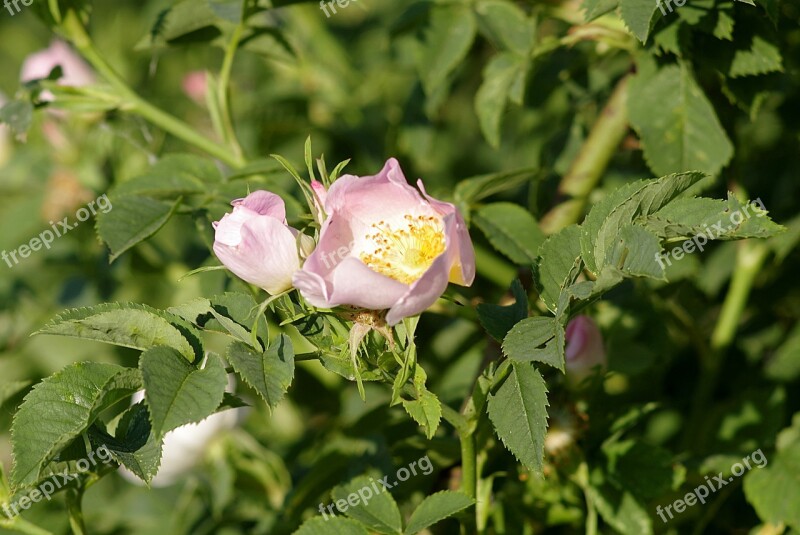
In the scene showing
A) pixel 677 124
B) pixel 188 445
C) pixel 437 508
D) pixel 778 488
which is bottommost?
pixel 188 445

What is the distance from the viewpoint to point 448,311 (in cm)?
106

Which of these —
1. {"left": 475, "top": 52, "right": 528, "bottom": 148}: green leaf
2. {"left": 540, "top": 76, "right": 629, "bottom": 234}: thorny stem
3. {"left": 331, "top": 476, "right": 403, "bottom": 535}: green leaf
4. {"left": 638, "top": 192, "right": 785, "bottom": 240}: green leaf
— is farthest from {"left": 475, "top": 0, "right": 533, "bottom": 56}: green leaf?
{"left": 331, "top": 476, "right": 403, "bottom": 535}: green leaf

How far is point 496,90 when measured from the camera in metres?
1.16

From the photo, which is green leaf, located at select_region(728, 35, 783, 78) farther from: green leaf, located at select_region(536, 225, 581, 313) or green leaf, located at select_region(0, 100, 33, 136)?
green leaf, located at select_region(0, 100, 33, 136)

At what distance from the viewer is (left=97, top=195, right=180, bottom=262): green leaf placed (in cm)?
97

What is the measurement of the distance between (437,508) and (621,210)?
30cm

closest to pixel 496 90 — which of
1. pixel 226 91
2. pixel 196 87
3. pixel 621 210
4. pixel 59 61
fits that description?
pixel 226 91

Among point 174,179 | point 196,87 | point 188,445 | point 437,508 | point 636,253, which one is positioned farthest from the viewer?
point 196,87

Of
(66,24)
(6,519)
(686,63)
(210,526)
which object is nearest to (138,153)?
(66,24)

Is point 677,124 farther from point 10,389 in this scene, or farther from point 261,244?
point 10,389

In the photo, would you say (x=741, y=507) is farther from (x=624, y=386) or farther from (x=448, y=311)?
(x=448, y=311)

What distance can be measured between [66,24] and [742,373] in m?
1.03

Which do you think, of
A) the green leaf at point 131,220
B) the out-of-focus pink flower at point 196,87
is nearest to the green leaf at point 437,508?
the green leaf at point 131,220

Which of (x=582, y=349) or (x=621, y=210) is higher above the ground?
(x=621, y=210)
